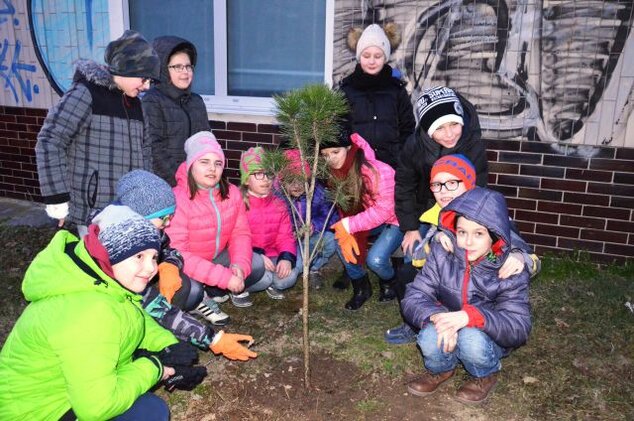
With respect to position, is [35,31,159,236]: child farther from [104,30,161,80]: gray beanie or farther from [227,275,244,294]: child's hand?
[227,275,244,294]: child's hand

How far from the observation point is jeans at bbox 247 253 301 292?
4.19m

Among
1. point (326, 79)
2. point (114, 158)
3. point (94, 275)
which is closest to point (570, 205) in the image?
point (326, 79)

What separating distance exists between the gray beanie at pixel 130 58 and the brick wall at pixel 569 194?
2938mm

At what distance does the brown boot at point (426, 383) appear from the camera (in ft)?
10.3

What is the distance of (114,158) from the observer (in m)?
3.47

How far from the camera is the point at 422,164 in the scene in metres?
3.68

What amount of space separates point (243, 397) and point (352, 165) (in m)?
1.60

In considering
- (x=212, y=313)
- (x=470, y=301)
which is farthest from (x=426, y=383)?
(x=212, y=313)

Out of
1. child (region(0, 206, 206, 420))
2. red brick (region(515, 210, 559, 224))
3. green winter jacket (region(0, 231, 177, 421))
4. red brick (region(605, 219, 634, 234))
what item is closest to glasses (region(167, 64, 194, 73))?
child (region(0, 206, 206, 420))

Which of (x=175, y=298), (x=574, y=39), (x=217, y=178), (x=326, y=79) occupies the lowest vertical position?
(x=175, y=298)

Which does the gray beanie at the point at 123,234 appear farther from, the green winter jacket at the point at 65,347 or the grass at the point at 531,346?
the grass at the point at 531,346

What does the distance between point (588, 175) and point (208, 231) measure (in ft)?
10.4

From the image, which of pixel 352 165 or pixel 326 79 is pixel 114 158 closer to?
pixel 352 165

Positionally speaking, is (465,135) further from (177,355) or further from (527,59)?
(177,355)
